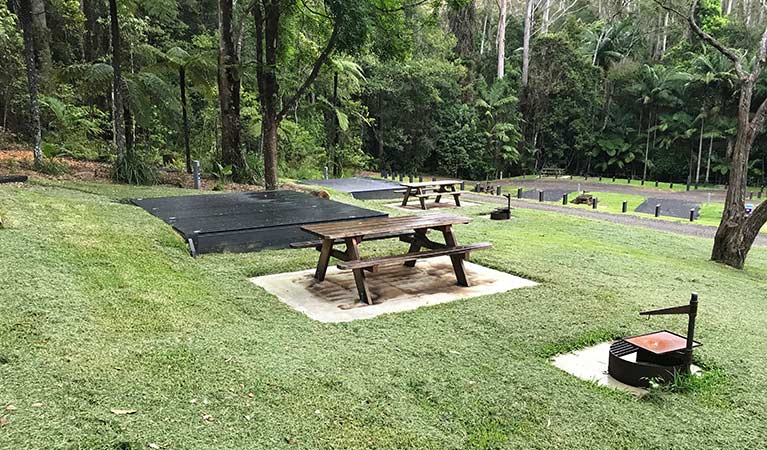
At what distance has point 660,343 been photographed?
3738 millimetres

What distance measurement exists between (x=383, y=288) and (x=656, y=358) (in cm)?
267

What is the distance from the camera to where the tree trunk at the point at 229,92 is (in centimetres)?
1201

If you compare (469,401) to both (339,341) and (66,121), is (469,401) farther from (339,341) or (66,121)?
(66,121)

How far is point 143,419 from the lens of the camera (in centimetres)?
265

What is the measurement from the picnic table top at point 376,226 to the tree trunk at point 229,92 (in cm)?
740

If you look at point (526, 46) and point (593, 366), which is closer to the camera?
point (593, 366)

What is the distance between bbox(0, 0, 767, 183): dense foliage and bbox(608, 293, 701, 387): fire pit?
10.8m

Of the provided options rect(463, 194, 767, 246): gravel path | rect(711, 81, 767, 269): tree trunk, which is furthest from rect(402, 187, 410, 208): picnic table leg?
rect(711, 81, 767, 269): tree trunk

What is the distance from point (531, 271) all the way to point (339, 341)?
306 cm

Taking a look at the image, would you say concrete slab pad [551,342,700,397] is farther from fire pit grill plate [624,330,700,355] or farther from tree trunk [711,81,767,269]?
tree trunk [711,81,767,269]

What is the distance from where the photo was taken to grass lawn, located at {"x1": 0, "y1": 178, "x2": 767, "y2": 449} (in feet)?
8.96

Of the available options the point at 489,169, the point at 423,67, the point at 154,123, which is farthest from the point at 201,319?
the point at 489,169

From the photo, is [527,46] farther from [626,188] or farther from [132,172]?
[132,172]

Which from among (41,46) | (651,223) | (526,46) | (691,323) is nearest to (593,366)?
(691,323)
